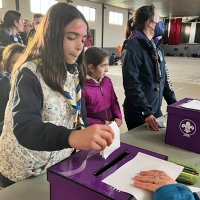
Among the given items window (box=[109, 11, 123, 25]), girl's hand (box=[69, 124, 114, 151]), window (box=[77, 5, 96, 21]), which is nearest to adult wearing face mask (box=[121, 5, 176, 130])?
girl's hand (box=[69, 124, 114, 151])

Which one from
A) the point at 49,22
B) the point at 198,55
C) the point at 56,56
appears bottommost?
the point at 198,55

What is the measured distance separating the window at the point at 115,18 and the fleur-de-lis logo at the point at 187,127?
12645 millimetres

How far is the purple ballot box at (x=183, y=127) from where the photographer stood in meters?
1.04

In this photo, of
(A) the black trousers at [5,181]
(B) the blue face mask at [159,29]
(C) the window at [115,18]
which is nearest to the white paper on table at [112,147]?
(A) the black trousers at [5,181]

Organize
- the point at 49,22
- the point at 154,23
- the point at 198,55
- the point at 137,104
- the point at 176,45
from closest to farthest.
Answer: the point at 49,22 → the point at 137,104 → the point at 154,23 → the point at 198,55 → the point at 176,45

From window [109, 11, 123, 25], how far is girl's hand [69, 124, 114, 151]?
1315cm

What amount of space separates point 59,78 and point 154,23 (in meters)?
0.94

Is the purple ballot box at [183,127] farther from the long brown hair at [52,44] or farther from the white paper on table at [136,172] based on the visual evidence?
the long brown hair at [52,44]

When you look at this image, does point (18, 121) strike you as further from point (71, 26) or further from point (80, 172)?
point (71, 26)

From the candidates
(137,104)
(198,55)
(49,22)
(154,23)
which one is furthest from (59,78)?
(198,55)

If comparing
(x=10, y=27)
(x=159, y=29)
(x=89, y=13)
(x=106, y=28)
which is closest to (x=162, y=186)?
(x=159, y=29)

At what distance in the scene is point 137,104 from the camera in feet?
4.61

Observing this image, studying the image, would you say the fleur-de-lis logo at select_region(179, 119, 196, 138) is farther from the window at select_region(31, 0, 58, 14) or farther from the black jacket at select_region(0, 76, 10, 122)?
the window at select_region(31, 0, 58, 14)

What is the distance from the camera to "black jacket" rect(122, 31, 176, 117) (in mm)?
1403
